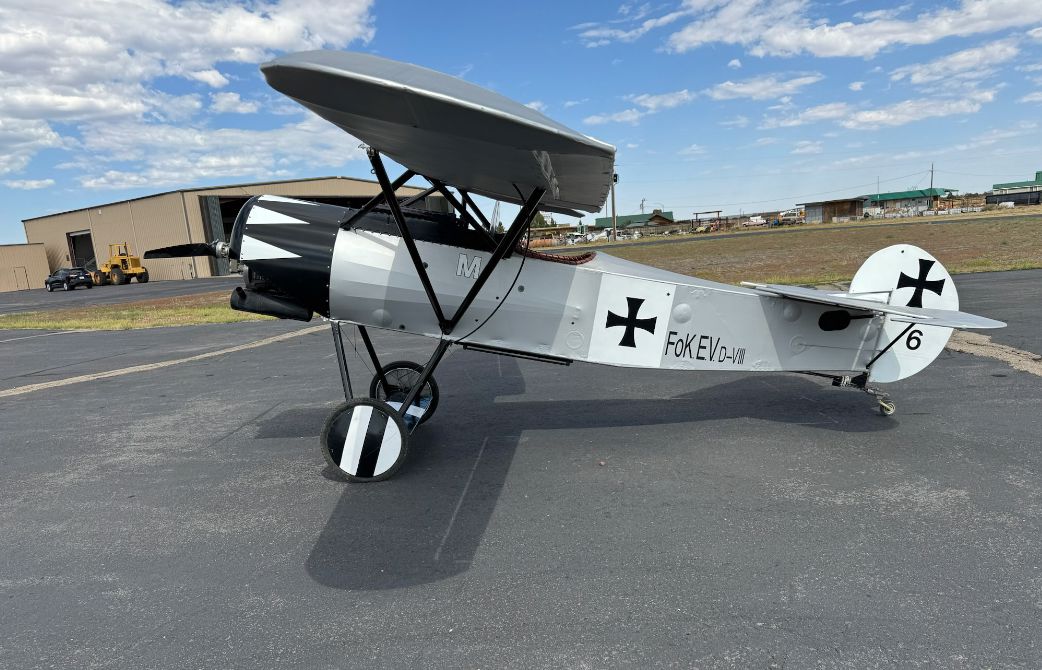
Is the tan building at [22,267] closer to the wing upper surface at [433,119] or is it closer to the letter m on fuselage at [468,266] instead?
the letter m on fuselage at [468,266]

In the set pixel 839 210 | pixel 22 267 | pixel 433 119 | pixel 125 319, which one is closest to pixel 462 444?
pixel 433 119

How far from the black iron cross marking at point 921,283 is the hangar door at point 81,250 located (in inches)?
2878

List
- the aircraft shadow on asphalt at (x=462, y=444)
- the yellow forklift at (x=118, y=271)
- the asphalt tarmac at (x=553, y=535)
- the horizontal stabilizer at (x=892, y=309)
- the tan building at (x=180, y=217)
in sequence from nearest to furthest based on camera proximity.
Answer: the asphalt tarmac at (x=553, y=535) → the aircraft shadow on asphalt at (x=462, y=444) → the horizontal stabilizer at (x=892, y=309) → the yellow forklift at (x=118, y=271) → the tan building at (x=180, y=217)

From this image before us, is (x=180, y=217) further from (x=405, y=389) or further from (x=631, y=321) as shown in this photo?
(x=631, y=321)

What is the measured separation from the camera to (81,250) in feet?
211

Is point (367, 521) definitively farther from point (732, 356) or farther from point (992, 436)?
point (992, 436)

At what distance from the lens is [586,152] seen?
324 centimetres

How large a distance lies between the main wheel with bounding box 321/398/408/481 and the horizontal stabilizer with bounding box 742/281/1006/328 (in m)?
3.49

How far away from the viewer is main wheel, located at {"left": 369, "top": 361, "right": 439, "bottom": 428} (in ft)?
18.7

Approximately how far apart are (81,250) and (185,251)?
7592 cm

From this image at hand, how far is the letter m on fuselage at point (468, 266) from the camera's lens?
480cm

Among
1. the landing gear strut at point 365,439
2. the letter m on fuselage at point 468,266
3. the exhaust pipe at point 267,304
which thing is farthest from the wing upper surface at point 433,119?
the landing gear strut at point 365,439

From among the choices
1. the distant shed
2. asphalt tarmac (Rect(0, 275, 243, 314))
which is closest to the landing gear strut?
asphalt tarmac (Rect(0, 275, 243, 314))

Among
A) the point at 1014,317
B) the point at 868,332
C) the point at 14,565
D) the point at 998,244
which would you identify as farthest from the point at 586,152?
the point at 998,244
